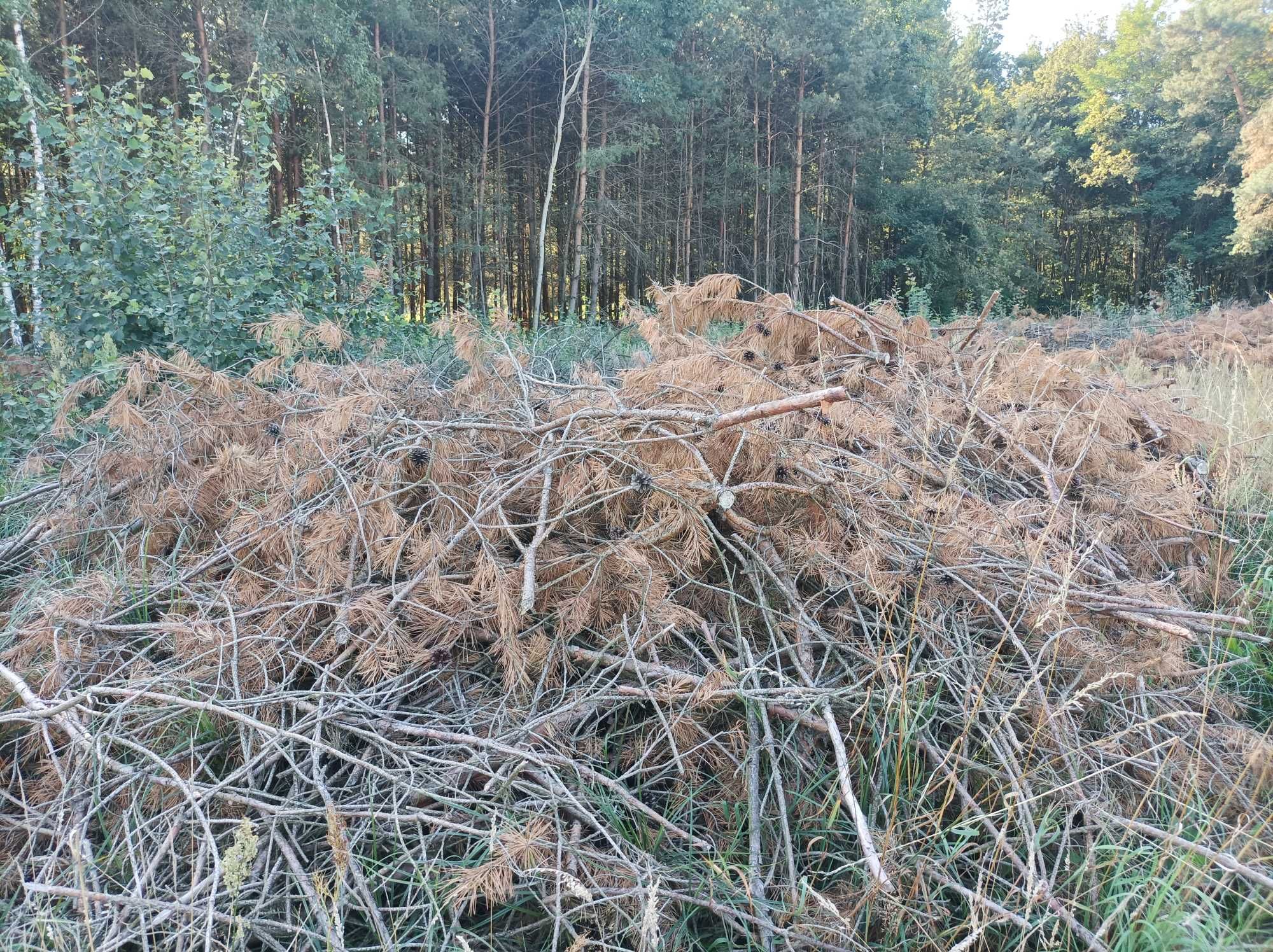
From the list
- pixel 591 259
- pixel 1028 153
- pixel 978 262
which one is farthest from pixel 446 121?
pixel 1028 153

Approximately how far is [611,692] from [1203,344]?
291 inches

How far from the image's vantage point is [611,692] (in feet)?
5.39

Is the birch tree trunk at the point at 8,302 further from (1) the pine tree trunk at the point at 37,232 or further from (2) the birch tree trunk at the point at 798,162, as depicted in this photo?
(2) the birch tree trunk at the point at 798,162

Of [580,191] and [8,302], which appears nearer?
[8,302]

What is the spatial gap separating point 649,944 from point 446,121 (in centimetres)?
1549

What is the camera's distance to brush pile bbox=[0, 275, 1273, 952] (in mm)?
1321

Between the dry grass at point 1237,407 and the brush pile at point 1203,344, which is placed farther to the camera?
the brush pile at point 1203,344

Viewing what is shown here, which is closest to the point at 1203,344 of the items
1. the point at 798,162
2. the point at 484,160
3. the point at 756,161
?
the point at 798,162

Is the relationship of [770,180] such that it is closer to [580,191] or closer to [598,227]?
[598,227]

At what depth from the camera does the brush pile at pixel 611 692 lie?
132cm

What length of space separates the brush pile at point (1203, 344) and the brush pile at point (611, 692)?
4.54 metres

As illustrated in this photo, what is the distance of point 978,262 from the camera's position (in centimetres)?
1922

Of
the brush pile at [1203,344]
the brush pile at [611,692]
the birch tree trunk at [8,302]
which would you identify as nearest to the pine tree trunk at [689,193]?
the brush pile at [1203,344]

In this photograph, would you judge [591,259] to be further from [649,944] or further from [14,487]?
[649,944]
